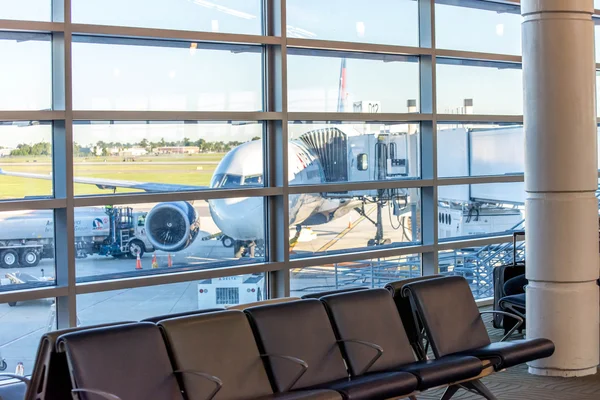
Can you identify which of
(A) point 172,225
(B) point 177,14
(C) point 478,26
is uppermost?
(C) point 478,26

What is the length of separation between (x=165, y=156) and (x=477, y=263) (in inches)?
158

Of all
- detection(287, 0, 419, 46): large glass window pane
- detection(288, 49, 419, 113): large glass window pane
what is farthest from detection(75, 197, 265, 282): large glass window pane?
detection(287, 0, 419, 46): large glass window pane

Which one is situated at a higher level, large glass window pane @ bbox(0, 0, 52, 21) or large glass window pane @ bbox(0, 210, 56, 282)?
large glass window pane @ bbox(0, 0, 52, 21)

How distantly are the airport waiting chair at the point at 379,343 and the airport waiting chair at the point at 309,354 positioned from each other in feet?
0.26

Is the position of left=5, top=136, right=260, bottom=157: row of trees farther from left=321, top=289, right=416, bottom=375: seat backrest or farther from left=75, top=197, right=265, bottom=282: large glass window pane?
left=321, top=289, right=416, bottom=375: seat backrest

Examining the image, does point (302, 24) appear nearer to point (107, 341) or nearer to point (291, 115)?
point (291, 115)

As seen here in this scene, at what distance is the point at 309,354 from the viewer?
4422 mm

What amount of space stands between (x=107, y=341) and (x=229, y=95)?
11.1 feet

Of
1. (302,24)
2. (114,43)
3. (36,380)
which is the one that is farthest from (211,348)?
(302,24)

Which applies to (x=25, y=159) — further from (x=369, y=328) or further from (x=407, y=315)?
(x=407, y=315)

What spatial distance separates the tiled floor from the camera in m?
5.41

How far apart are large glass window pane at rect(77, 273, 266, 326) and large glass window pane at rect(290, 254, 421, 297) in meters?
0.45

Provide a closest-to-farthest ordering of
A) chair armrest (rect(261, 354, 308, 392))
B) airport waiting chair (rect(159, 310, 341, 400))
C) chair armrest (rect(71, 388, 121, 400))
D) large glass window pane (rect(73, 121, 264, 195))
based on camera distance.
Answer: chair armrest (rect(71, 388, 121, 400)) → airport waiting chair (rect(159, 310, 341, 400)) → chair armrest (rect(261, 354, 308, 392)) → large glass window pane (rect(73, 121, 264, 195))

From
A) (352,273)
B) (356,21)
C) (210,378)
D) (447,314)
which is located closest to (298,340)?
(210,378)
